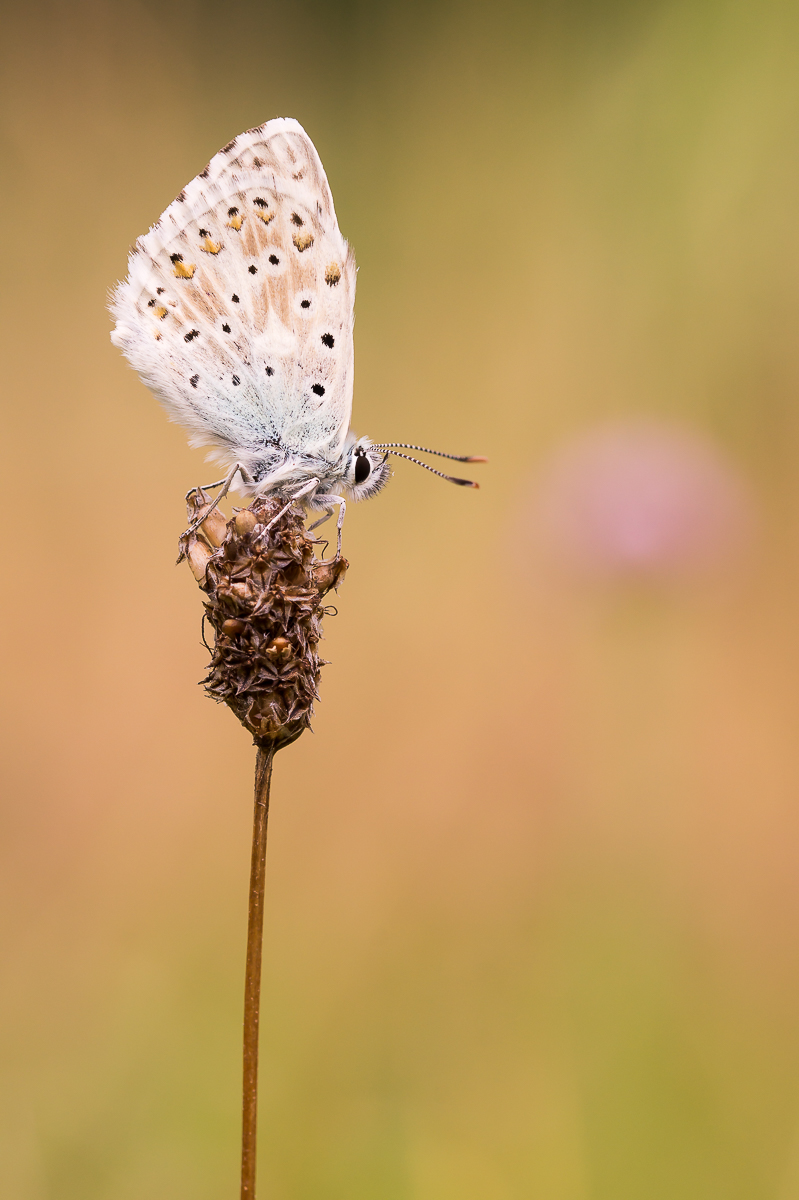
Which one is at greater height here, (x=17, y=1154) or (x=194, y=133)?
(x=194, y=133)

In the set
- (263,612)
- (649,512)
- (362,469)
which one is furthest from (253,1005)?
(649,512)

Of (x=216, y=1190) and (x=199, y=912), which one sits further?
(x=199, y=912)

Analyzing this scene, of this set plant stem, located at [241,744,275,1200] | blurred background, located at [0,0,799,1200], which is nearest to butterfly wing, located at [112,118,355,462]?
plant stem, located at [241,744,275,1200]

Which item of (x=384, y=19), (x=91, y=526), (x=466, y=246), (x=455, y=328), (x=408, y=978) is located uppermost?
(x=384, y=19)

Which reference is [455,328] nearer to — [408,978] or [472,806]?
[472,806]

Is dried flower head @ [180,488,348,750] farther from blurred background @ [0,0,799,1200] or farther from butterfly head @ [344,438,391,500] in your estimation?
blurred background @ [0,0,799,1200]

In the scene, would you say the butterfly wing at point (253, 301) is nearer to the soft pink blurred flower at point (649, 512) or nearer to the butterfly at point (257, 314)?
the butterfly at point (257, 314)

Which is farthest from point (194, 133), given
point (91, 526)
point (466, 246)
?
point (91, 526)

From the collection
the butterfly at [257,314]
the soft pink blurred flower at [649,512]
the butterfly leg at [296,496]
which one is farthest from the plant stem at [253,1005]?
the soft pink blurred flower at [649,512]
